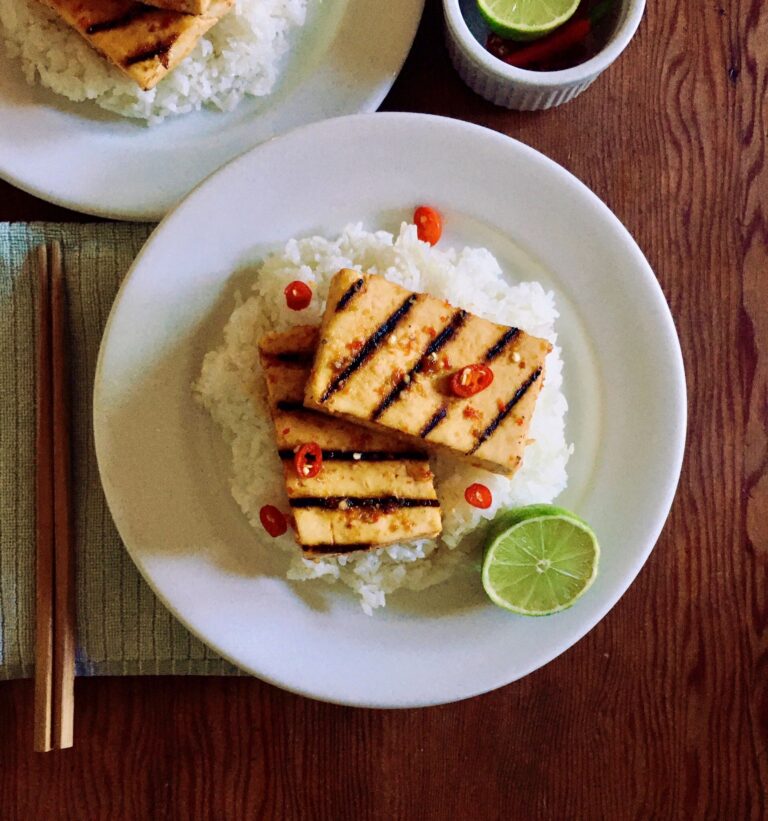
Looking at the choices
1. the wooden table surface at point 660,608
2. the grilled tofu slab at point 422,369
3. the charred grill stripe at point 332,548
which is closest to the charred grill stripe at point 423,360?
the grilled tofu slab at point 422,369

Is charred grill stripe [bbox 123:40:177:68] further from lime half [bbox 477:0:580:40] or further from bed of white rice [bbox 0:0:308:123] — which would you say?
lime half [bbox 477:0:580:40]

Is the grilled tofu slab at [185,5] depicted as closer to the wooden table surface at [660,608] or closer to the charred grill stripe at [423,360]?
the wooden table surface at [660,608]

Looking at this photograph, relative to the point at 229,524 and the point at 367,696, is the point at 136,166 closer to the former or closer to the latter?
the point at 229,524

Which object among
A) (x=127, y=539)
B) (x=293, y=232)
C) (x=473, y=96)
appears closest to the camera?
(x=127, y=539)

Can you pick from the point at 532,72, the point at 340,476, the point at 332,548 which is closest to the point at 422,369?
the point at 340,476

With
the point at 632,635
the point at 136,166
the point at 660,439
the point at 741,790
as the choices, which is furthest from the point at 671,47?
the point at 741,790

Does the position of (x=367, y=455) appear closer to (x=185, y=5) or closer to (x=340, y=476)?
(x=340, y=476)
